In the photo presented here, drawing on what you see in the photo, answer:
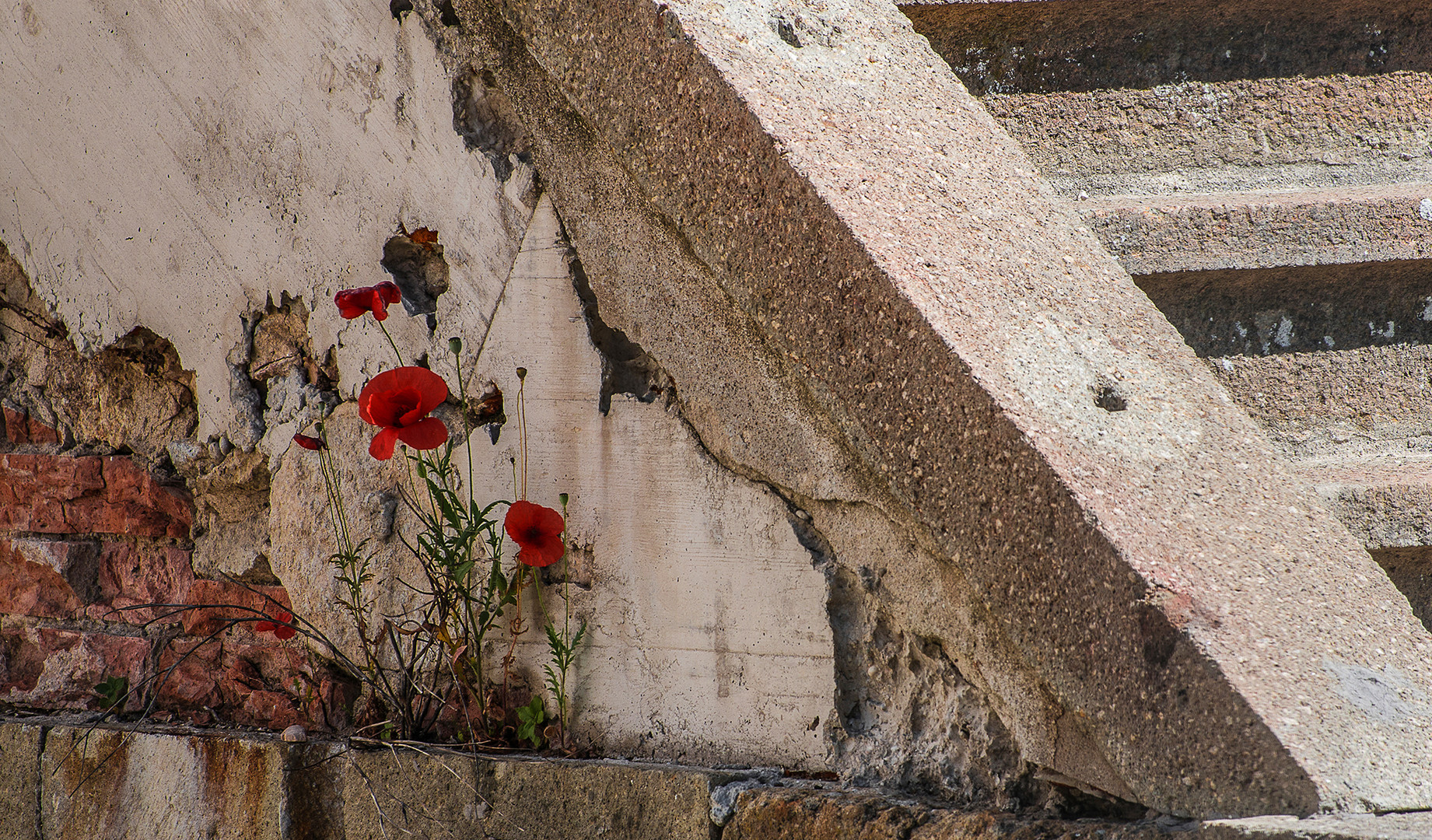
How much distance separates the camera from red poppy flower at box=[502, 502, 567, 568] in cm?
148

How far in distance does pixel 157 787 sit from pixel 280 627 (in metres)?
0.39

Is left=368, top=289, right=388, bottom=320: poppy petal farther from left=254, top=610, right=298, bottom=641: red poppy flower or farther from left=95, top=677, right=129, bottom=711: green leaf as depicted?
left=95, top=677, right=129, bottom=711: green leaf

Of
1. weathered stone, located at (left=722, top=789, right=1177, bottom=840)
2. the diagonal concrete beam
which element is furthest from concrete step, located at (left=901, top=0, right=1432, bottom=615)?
weathered stone, located at (left=722, top=789, right=1177, bottom=840)

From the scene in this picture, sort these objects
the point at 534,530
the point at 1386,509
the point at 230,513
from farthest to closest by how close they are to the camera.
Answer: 1. the point at 230,513
2. the point at 534,530
3. the point at 1386,509

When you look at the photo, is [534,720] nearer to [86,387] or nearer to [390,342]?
[390,342]

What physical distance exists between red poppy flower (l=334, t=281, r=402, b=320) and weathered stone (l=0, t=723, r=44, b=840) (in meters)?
1.18

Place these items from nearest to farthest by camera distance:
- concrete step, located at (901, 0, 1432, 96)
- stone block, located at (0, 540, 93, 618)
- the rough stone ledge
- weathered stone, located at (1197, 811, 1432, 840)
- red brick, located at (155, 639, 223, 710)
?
weathered stone, located at (1197, 811, 1432, 840), the rough stone ledge, concrete step, located at (901, 0, 1432, 96), red brick, located at (155, 639, 223, 710), stone block, located at (0, 540, 93, 618)

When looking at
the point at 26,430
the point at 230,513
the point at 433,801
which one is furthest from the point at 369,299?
the point at 26,430

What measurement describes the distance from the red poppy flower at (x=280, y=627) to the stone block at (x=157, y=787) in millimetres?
183

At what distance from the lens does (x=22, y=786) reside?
1.98m

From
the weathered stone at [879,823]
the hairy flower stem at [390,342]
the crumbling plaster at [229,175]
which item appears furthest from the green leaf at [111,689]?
the weathered stone at [879,823]

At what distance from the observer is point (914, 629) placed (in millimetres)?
1255

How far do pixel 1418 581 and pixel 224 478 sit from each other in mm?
1977

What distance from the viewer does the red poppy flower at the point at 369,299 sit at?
150 cm
